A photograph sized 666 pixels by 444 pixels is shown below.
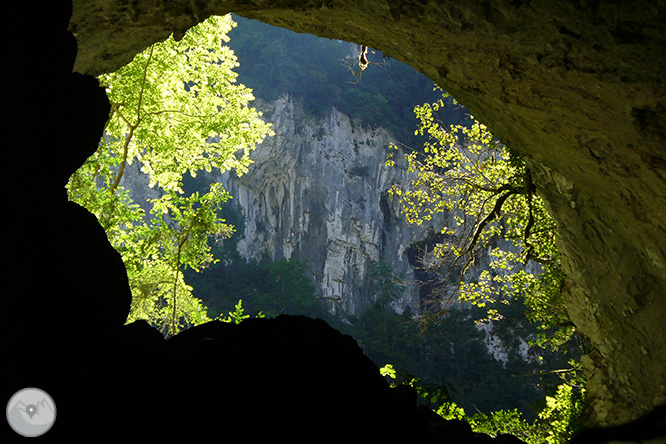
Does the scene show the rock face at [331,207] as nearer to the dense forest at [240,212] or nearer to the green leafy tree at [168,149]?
the dense forest at [240,212]

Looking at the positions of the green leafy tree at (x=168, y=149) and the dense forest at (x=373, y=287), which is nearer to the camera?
the green leafy tree at (x=168, y=149)

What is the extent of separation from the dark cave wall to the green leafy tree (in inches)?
171

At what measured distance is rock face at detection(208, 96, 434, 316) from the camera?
116ft

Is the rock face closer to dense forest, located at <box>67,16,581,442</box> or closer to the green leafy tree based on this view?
dense forest, located at <box>67,16,581,442</box>

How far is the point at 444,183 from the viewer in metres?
9.02

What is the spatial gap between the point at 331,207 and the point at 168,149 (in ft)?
83.7

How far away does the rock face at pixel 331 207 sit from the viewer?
35.2m

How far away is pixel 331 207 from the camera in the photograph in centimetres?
3519

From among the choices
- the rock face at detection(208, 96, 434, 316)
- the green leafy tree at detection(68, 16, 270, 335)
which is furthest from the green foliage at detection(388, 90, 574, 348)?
the rock face at detection(208, 96, 434, 316)

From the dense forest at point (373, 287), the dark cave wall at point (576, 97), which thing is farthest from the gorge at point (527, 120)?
the dense forest at point (373, 287)

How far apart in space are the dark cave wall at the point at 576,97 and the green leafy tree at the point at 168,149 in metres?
4.34

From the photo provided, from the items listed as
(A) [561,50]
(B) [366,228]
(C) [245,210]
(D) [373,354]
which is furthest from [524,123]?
(C) [245,210]

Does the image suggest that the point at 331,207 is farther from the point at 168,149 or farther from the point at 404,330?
the point at 168,149

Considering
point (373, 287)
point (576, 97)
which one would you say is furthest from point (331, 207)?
point (576, 97)
